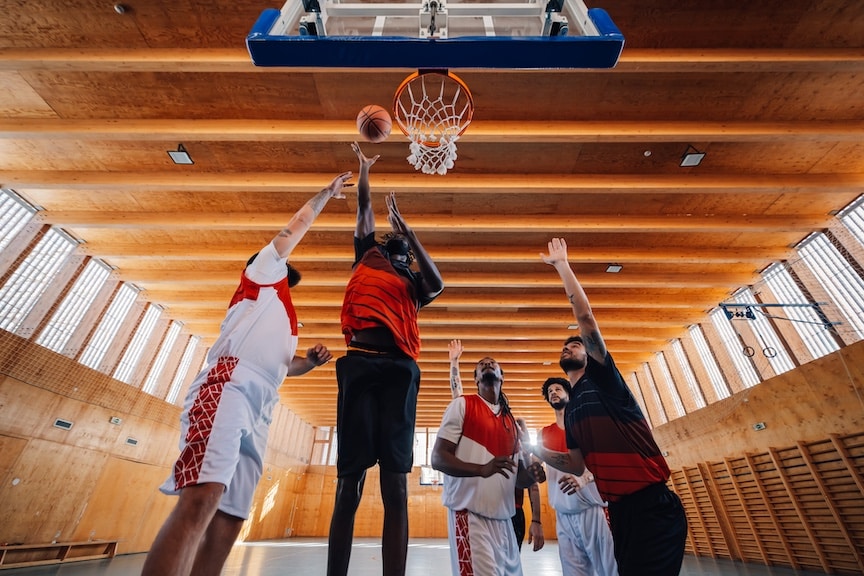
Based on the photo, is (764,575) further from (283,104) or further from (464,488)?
(283,104)

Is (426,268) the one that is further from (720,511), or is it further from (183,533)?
(720,511)

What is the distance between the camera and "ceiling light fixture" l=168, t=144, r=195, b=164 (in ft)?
22.1

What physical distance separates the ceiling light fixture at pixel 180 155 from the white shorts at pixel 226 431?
20.4ft

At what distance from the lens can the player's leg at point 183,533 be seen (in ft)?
4.50

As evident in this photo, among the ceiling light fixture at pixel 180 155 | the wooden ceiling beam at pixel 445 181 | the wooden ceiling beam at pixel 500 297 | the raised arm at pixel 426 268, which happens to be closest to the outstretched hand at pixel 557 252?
the raised arm at pixel 426 268

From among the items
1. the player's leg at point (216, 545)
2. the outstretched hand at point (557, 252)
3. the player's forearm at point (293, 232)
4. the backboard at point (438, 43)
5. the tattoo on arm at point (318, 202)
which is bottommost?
the player's leg at point (216, 545)

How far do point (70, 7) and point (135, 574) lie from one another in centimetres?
797

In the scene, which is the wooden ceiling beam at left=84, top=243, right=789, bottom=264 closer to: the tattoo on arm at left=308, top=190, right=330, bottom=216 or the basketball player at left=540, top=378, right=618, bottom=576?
the basketball player at left=540, top=378, right=618, bottom=576

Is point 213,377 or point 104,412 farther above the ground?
point 104,412

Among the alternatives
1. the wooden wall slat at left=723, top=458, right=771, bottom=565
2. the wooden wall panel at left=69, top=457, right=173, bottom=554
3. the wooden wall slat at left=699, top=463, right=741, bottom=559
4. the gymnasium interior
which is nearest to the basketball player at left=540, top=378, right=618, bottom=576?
the gymnasium interior

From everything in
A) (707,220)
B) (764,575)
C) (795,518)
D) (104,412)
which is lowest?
(764,575)

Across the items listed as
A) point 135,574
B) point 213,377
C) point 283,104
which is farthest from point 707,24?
point 135,574

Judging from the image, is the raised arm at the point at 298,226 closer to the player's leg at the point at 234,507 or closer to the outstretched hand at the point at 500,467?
the player's leg at the point at 234,507

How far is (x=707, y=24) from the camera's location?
4.96 metres
